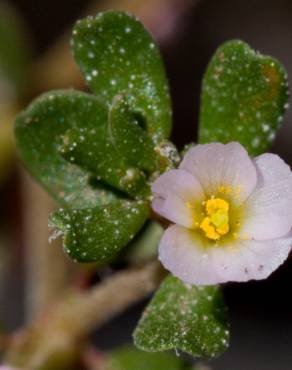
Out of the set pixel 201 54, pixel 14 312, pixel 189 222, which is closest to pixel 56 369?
pixel 189 222

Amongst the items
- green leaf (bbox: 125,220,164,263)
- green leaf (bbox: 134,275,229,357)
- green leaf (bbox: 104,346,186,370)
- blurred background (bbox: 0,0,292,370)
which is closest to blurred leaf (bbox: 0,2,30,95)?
blurred background (bbox: 0,0,292,370)

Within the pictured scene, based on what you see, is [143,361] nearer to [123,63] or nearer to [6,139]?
[123,63]

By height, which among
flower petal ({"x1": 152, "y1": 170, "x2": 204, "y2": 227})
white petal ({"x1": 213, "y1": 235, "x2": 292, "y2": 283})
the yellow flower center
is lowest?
white petal ({"x1": 213, "y1": 235, "x2": 292, "y2": 283})

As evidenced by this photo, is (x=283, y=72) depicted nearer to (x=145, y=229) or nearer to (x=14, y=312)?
(x=145, y=229)

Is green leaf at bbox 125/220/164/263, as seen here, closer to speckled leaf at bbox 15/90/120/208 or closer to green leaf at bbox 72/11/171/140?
speckled leaf at bbox 15/90/120/208

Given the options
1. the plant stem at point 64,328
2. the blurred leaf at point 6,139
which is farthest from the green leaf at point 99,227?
the blurred leaf at point 6,139
